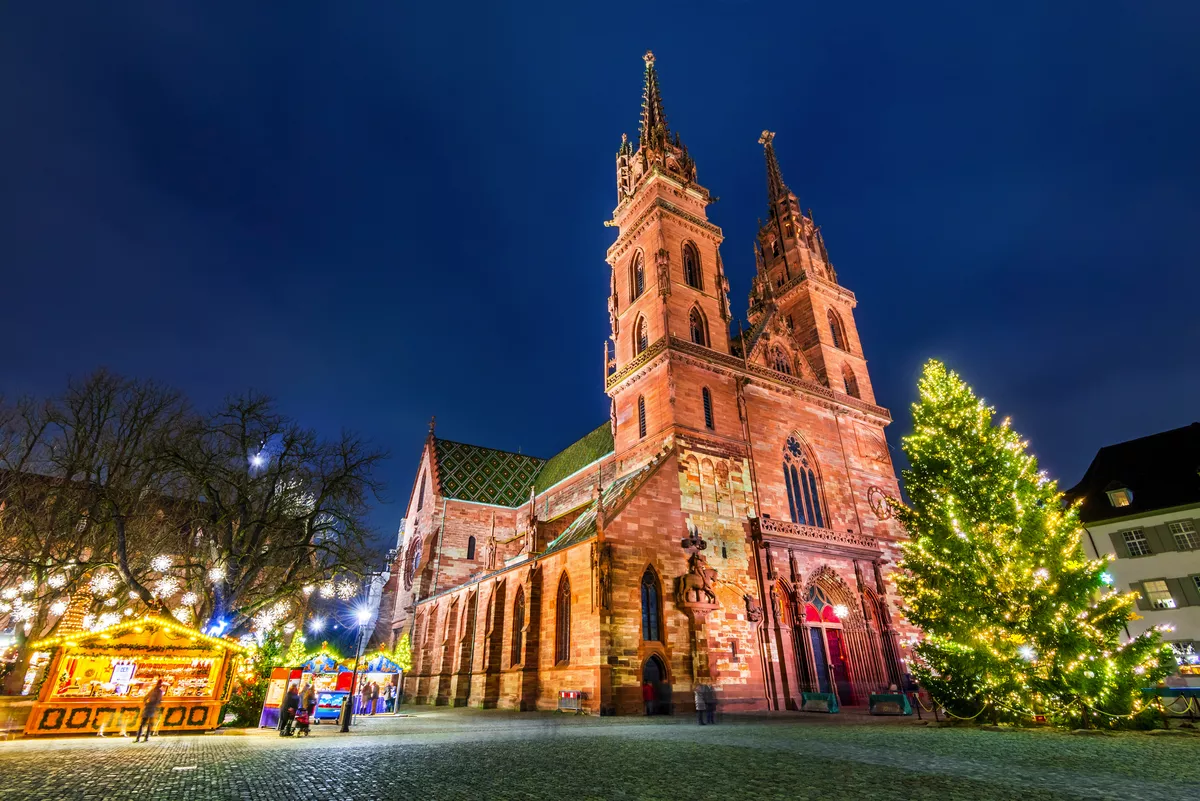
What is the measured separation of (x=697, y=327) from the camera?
2892 centimetres

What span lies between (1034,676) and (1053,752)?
4.29 meters

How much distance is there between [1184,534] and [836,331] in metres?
19.0

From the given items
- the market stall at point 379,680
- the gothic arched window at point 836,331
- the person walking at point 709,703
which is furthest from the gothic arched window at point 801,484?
the market stall at point 379,680

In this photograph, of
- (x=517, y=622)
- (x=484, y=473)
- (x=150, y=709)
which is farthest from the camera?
(x=484, y=473)

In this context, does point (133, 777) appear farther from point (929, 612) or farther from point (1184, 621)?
point (1184, 621)

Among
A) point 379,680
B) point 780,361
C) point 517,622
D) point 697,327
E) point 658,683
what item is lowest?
point 658,683

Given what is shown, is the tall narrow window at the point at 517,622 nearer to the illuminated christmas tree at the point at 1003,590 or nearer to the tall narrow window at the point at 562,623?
the tall narrow window at the point at 562,623

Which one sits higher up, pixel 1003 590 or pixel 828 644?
pixel 1003 590

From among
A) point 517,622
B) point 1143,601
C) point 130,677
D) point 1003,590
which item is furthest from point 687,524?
point 1143,601

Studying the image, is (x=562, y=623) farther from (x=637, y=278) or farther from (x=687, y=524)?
(x=637, y=278)

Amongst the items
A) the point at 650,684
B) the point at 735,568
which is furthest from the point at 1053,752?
the point at 735,568

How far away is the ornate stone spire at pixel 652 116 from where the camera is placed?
118 ft

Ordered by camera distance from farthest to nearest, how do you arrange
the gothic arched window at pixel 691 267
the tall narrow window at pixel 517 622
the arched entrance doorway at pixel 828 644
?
the gothic arched window at pixel 691 267, the tall narrow window at pixel 517 622, the arched entrance doorway at pixel 828 644

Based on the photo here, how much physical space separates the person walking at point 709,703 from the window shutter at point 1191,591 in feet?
84.4
